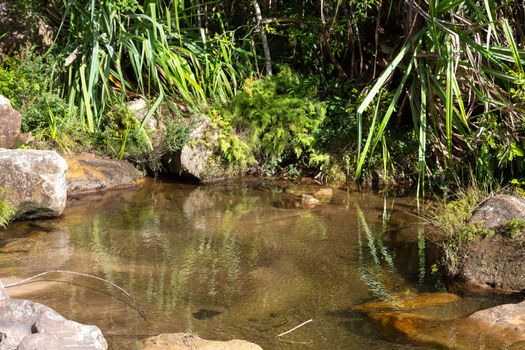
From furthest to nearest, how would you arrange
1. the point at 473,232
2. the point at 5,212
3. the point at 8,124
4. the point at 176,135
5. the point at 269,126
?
1. the point at 269,126
2. the point at 176,135
3. the point at 8,124
4. the point at 5,212
5. the point at 473,232

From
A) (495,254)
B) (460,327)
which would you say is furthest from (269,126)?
(460,327)

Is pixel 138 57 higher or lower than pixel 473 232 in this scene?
higher

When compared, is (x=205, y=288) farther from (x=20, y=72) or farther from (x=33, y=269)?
(x=20, y=72)

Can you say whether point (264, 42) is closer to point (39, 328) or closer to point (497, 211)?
point (497, 211)

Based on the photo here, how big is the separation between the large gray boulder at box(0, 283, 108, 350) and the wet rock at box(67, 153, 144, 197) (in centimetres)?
417

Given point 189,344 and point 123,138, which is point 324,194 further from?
point 189,344

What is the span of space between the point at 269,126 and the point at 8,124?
3.09 meters

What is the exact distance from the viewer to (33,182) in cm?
696

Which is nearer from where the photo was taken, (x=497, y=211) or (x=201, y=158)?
(x=497, y=211)

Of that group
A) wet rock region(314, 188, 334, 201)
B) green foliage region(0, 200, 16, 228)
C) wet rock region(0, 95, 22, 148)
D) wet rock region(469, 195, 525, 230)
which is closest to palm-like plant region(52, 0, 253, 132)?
wet rock region(0, 95, 22, 148)

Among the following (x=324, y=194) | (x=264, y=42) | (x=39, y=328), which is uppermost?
(x=264, y=42)

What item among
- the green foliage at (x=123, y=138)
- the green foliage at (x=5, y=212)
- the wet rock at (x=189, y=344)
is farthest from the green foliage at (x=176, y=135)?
the wet rock at (x=189, y=344)

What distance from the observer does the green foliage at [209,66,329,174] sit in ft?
29.3

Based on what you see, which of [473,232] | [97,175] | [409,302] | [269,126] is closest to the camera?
[409,302]
